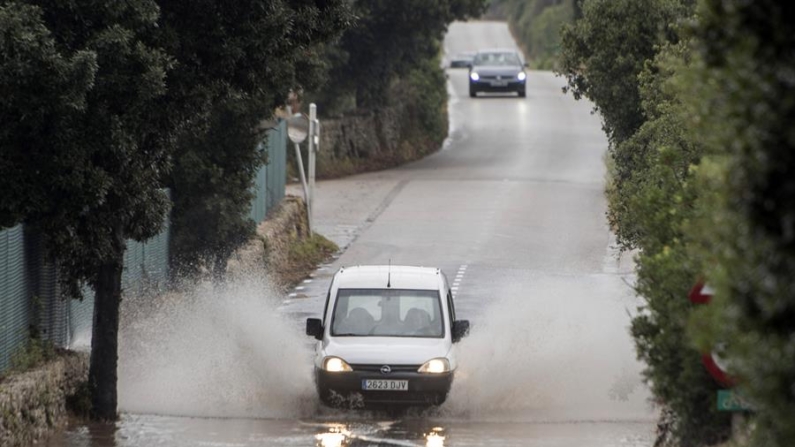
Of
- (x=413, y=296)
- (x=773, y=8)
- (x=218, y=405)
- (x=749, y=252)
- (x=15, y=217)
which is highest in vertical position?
(x=773, y=8)

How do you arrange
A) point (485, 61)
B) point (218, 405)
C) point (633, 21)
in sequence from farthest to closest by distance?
point (485, 61)
point (633, 21)
point (218, 405)

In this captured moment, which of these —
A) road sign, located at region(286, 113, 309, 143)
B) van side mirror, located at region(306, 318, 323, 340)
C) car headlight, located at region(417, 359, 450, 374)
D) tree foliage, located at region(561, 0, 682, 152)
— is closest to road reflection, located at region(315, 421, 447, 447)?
car headlight, located at region(417, 359, 450, 374)

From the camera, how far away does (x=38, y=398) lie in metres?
14.9

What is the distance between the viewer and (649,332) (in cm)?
1034

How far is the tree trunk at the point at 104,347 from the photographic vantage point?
647 inches

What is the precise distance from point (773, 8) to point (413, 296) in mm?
13136

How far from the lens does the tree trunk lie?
647 inches

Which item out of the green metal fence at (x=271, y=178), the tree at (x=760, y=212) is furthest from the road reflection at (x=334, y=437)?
the green metal fence at (x=271, y=178)

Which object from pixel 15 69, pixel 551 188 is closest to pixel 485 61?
pixel 551 188

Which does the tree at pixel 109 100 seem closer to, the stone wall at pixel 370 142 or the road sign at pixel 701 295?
the road sign at pixel 701 295

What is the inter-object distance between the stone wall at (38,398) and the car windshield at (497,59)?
47.7 meters

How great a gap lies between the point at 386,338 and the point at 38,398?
4240 mm

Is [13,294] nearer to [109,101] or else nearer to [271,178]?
[109,101]

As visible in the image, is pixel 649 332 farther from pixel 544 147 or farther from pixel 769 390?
pixel 544 147
